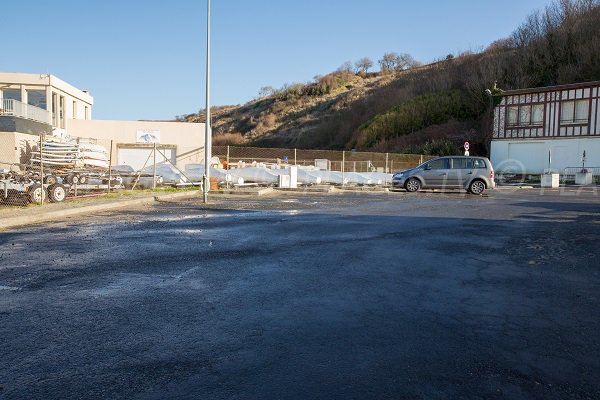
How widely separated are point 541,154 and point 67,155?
1472 inches

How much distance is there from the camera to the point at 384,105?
7094 cm

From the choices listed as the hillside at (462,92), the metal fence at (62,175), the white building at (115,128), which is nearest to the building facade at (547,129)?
the hillside at (462,92)

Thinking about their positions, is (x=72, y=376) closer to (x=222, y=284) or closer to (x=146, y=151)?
(x=222, y=284)

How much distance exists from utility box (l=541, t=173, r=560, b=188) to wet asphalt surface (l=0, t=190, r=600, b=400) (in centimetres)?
2585

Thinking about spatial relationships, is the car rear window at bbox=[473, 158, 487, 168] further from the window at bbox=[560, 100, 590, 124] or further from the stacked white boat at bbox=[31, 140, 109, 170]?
the window at bbox=[560, 100, 590, 124]

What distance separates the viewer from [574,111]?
132 ft

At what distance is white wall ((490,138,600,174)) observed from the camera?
38.9 metres

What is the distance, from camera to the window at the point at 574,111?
3956 centimetres

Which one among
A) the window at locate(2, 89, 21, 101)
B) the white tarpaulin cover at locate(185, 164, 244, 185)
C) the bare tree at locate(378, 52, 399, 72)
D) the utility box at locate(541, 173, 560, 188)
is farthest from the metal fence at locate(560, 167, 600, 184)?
the bare tree at locate(378, 52, 399, 72)

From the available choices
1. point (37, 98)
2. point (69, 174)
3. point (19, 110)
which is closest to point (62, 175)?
point (69, 174)

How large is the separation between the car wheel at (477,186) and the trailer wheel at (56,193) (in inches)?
668

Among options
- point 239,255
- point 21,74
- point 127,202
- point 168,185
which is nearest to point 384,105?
point 21,74

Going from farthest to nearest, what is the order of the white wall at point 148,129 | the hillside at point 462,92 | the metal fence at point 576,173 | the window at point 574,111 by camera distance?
1. the hillside at point 462,92
2. the white wall at point 148,129
3. the window at point 574,111
4. the metal fence at point 576,173

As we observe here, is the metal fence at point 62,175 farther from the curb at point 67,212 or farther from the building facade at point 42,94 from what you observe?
the building facade at point 42,94
